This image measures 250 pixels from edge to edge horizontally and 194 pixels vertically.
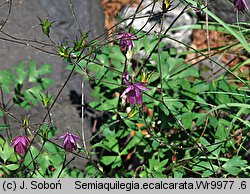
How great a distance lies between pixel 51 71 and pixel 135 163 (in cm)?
65

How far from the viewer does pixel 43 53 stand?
2.82 metres

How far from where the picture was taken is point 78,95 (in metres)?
2.84

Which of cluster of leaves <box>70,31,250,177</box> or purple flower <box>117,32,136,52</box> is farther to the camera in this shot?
cluster of leaves <box>70,31,250,177</box>

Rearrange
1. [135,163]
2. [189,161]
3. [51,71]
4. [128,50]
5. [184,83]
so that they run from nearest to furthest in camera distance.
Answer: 1. [128,50]
2. [189,161]
3. [184,83]
4. [51,71]
5. [135,163]

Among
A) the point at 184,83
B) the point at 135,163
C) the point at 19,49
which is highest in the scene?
the point at 19,49

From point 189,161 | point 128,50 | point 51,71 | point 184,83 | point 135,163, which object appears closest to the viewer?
point 128,50

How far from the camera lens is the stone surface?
2.77m

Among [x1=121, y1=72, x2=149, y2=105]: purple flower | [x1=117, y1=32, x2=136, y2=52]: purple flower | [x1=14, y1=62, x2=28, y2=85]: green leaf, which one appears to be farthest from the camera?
[x1=14, y1=62, x2=28, y2=85]: green leaf

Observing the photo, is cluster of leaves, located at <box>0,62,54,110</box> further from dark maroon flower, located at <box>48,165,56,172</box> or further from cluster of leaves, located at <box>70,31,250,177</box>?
dark maroon flower, located at <box>48,165,56,172</box>

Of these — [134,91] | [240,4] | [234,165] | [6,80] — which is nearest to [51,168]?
[6,80]

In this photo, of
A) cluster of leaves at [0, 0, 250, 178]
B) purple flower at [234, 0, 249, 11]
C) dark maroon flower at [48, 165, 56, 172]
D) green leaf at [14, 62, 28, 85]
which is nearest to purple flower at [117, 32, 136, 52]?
cluster of leaves at [0, 0, 250, 178]

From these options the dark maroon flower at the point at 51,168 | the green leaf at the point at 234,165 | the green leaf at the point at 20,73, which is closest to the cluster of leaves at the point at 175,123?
the green leaf at the point at 234,165

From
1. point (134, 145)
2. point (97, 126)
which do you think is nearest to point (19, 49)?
point (97, 126)

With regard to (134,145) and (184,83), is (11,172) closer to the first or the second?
(134,145)
